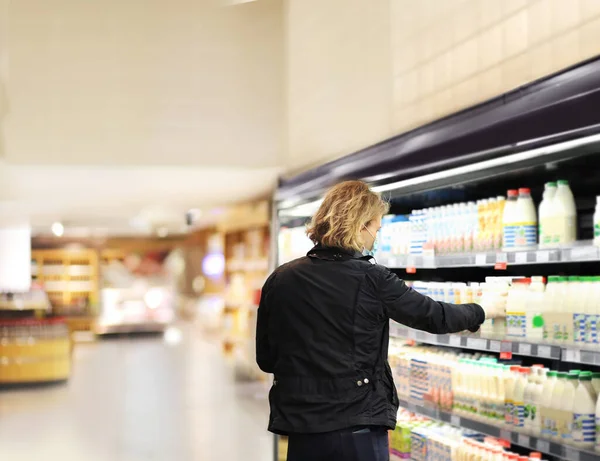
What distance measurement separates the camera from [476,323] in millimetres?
2738

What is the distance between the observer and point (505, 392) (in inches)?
132

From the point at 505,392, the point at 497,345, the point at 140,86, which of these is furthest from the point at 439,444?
the point at 140,86

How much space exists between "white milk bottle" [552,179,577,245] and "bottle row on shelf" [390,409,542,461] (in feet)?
2.97

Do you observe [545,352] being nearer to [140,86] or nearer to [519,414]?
[519,414]

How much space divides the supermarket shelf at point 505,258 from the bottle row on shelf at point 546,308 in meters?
0.12

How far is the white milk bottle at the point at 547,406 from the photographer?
3.04 metres

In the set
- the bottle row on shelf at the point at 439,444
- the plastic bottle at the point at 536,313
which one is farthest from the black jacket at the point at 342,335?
the bottle row on shelf at the point at 439,444

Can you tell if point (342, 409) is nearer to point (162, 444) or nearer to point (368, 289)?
point (368, 289)

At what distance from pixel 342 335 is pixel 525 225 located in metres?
1.14

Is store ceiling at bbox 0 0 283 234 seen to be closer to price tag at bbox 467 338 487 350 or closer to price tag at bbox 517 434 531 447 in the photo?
price tag at bbox 467 338 487 350

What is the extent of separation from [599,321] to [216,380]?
9.36m

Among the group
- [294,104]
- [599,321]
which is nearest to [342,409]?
[599,321]

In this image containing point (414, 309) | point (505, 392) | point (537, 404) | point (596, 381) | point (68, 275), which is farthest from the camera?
point (68, 275)

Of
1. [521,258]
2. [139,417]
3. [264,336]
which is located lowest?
[139,417]
